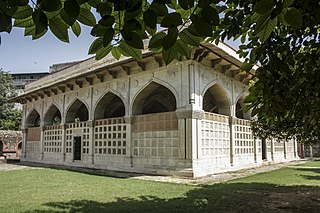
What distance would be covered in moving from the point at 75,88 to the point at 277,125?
36.4 ft

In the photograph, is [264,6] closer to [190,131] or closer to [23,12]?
[23,12]

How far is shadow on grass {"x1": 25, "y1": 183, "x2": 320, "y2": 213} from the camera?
520cm

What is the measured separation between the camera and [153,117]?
1142cm

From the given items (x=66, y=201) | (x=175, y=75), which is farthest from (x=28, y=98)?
(x=66, y=201)

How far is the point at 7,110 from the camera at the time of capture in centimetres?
3609

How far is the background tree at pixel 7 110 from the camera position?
32812mm

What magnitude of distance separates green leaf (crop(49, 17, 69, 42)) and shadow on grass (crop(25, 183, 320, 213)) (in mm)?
4400

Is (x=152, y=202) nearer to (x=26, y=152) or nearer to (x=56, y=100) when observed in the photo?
(x=56, y=100)

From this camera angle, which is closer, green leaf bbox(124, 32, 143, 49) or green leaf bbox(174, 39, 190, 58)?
green leaf bbox(124, 32, 143, 49)

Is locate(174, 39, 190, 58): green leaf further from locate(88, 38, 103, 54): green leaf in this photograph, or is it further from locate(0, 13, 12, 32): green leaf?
locate(0, 13, 12, 32): green leaf

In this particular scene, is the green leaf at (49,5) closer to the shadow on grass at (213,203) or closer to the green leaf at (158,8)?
the green leaf at (158,8)

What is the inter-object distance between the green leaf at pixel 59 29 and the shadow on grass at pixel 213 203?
14.4 feet

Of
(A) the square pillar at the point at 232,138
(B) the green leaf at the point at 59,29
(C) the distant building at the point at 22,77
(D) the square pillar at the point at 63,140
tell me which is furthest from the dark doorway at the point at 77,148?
(C) the distant building at the point at 22,77

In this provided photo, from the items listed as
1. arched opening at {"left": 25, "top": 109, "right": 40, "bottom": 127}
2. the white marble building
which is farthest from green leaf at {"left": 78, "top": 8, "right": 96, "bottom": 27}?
arched opening at {"left": 25, "top": 109, "right": 40, "bottom": 127}
